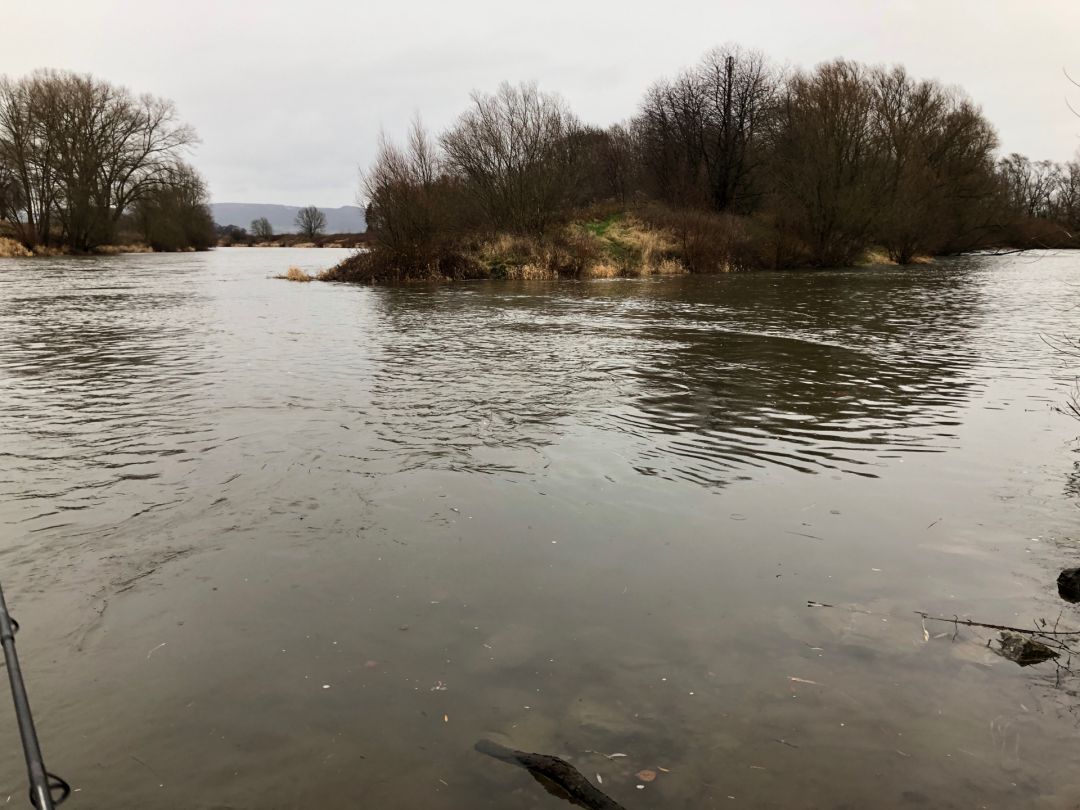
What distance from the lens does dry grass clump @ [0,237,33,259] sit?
153ft

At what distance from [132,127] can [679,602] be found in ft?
207

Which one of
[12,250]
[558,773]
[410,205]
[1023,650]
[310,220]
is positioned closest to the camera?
[558,773]

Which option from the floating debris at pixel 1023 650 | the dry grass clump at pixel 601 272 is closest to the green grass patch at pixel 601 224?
the dry grass clump at pixel 601 272

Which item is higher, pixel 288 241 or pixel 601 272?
pixel 288 241

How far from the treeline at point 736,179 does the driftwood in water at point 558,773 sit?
2778 cm

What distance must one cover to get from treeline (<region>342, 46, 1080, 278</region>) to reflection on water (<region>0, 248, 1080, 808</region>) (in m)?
21.6

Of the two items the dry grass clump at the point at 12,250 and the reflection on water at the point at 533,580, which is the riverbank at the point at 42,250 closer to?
the dry grass clump at the point at 12,250

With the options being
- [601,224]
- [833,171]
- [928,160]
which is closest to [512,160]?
[601,224]

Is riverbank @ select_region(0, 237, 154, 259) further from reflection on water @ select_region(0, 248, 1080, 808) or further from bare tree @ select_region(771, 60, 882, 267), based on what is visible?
bare tree @ select_region(771, 60, 882, 267)

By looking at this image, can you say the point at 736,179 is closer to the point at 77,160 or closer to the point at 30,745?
the point at 77,160

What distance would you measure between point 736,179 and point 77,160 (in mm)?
47508

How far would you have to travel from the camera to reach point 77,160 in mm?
50188

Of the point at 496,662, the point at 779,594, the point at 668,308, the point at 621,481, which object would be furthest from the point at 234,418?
the point at 668,308

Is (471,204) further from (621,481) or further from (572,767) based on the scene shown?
(572,767)
